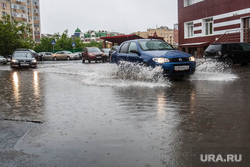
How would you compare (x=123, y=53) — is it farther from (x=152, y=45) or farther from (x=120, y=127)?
(x=120, y=127)

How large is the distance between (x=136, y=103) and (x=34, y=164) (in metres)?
3.64

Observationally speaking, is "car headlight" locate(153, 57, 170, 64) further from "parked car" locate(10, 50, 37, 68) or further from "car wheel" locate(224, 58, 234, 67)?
Result: "parked car" locate(10, 50, 37, 68)

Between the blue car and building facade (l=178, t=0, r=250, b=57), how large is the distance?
13457 mm

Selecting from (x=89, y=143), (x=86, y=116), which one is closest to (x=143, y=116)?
(x=86, y=116)

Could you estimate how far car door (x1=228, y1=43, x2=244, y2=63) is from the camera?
17.6m

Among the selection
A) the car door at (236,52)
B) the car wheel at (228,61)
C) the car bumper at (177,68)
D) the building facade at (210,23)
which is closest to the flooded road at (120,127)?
the car bumper at (177,68)

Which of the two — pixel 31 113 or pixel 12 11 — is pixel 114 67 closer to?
pixel 31 113

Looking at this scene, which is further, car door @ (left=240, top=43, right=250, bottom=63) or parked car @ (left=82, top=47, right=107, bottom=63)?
parked car @ (left=82, top=47, right=107, bottom=63)

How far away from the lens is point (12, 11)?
297 ft

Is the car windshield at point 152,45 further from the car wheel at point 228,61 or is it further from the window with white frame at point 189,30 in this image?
the window with white frame at point 189,30

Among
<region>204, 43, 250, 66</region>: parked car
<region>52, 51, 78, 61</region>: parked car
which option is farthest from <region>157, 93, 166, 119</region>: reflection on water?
<region>52, 51, 78, 61</region>: parked car

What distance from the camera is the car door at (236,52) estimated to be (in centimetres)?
1758

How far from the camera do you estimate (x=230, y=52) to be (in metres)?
17.5

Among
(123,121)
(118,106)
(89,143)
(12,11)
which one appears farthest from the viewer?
(12,11)
